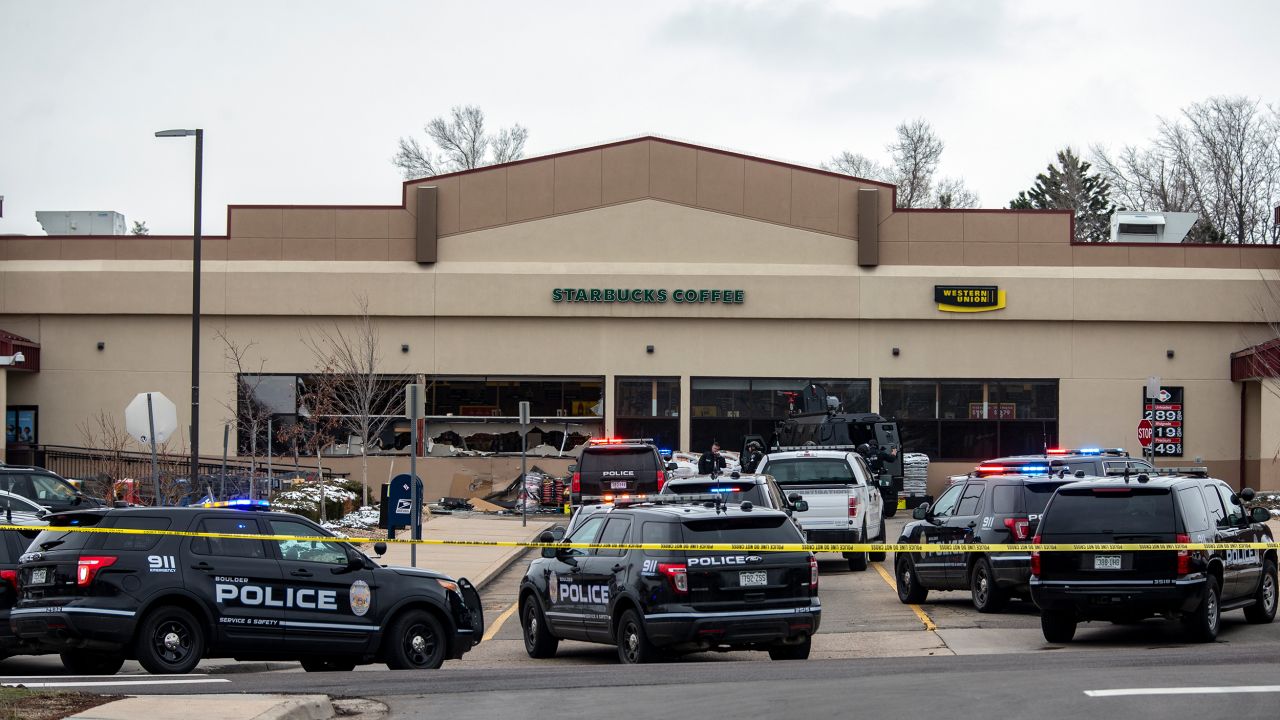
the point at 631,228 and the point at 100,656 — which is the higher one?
the point at 631,228

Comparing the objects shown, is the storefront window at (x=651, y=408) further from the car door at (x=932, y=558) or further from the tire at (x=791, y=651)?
the tire at (x=791, y=651)

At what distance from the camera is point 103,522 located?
44.1 feet

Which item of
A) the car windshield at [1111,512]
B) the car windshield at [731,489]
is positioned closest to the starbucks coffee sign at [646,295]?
the car windshield at [731,489]

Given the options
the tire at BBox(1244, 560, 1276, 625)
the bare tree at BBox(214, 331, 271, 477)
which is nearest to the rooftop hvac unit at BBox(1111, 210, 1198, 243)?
the bare tree at BBox(214, 331, 271, 477)

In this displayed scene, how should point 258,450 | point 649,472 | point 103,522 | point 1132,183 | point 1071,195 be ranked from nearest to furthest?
point 103,522 < point 649,472 < point 258,450 < point 1132,183 < point 1071,195

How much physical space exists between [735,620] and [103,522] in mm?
5696

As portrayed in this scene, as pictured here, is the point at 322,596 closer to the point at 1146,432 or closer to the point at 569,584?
the point at 569,584

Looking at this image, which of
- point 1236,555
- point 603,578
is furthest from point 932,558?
point 603,578

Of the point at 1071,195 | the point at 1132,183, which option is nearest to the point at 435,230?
the point at 1132,183

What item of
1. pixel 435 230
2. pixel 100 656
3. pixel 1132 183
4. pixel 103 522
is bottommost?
pixel 100 656

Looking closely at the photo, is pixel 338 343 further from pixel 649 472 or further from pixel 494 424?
pixel 649 472

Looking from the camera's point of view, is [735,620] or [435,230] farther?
[435,230]

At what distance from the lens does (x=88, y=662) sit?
537 inches

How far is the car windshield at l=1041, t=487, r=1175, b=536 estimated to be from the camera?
15.0 metres
